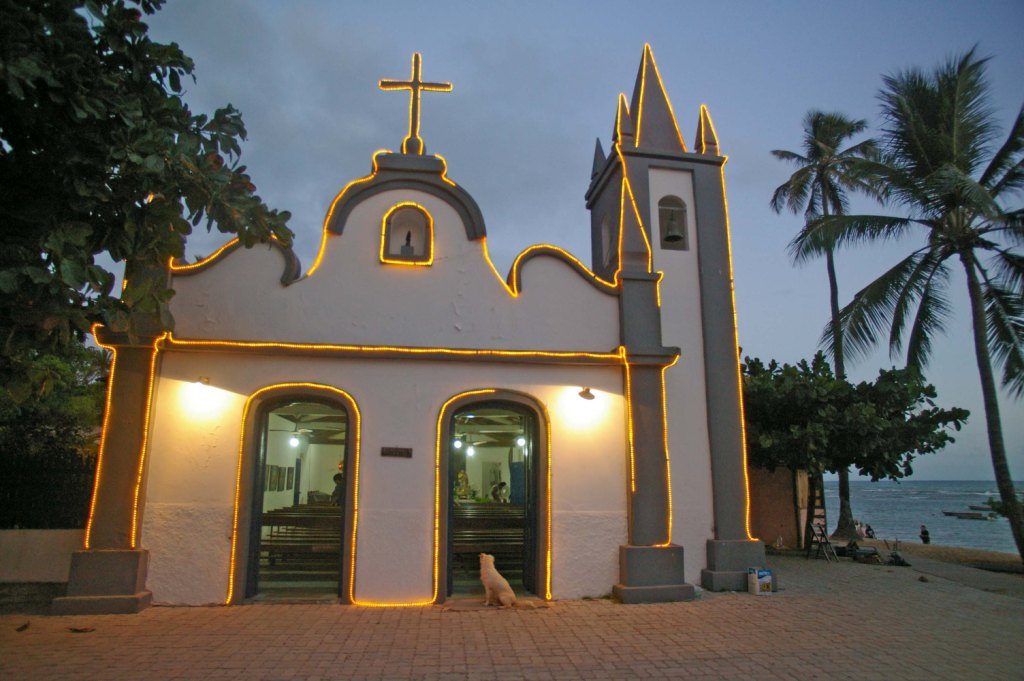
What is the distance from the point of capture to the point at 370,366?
9.76 m

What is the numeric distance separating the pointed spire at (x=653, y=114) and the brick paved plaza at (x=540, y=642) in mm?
7859

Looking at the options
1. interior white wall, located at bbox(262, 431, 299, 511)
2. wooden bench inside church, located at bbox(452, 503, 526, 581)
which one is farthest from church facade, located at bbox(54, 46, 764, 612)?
interior white wall, located at bbox(262, 431, 299, 511)

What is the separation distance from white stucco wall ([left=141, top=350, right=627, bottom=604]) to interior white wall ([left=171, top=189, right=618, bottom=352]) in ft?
1.35

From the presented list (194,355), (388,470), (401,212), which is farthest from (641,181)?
(194,355)

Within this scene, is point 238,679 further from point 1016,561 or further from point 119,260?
point 1016,561

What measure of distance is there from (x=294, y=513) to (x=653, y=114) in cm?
1036

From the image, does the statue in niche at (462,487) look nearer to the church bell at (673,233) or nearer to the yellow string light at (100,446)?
the church bell at (673,233)

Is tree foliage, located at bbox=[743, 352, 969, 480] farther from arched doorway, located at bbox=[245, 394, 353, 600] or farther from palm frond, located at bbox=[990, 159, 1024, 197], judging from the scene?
arched doorway, located at bbox=[245, 394, 353, 600]

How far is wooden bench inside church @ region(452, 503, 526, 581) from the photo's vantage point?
11.7 meters

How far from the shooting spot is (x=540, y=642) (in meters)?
7.55

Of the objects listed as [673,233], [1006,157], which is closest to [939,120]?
[1006,157]

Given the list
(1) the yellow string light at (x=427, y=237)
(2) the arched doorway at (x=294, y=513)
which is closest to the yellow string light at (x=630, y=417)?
(1) the yellow string light at (x=427, y=237)

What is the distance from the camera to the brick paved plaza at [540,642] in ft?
21.5

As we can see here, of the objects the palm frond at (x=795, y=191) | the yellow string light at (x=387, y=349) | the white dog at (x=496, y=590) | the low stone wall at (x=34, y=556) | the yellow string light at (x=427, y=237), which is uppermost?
the palm frond at (x=795, y=191)
